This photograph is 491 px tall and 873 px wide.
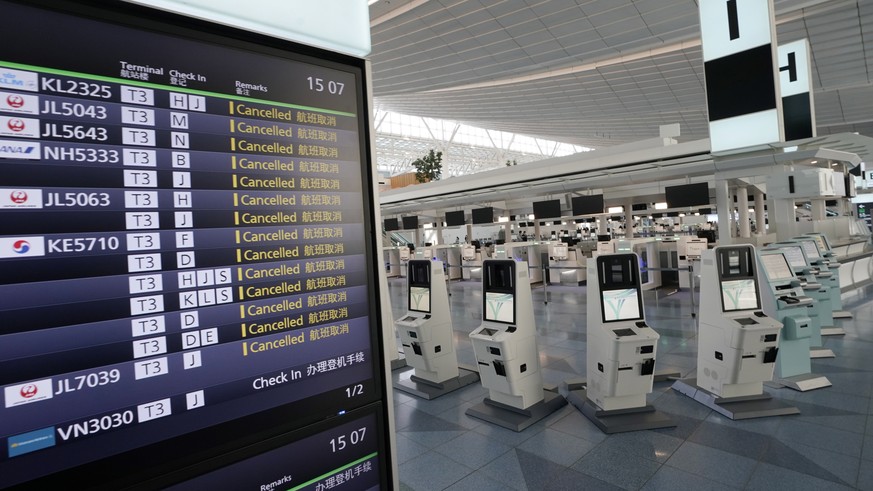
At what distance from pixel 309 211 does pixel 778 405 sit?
17.7 feet

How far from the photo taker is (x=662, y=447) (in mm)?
3916

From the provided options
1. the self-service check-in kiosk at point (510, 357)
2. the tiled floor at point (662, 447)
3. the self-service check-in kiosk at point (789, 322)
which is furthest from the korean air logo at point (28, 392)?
the self-service check-in kiosk at point (789, 322)

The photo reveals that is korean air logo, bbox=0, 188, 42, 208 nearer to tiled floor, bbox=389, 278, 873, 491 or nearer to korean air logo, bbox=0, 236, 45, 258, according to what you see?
korean air logo, bbox=0, 236, 45, 258

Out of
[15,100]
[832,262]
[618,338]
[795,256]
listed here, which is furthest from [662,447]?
[832,262]

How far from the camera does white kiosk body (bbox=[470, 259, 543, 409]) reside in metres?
4.65

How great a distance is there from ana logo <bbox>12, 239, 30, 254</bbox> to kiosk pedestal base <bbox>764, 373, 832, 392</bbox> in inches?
260

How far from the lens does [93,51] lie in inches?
35.6

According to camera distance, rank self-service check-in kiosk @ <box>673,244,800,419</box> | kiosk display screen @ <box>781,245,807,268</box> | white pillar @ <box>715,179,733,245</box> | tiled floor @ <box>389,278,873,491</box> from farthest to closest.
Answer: white pillar @ <box>715,179,733,245</box>, kiosk display screen @ <box>781,245,807,268</box>, self-service check-in kiosk @ <box>673,244,800,419</box>, tiled floor @ <box>389,278,873,491</box>

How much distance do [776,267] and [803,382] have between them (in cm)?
136

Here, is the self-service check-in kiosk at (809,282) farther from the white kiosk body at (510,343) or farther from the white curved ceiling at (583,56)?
the white curved ceiling at (583,56)

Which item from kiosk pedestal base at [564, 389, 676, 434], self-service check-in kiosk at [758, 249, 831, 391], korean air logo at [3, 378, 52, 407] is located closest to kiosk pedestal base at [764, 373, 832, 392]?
self-service check-in kiosk at [758, 249, 831, 391]

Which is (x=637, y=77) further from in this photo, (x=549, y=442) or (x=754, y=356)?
(x=549, y=442)

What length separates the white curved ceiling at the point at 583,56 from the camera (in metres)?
12.5

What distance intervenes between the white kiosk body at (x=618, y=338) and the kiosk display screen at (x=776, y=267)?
2.07 meters
